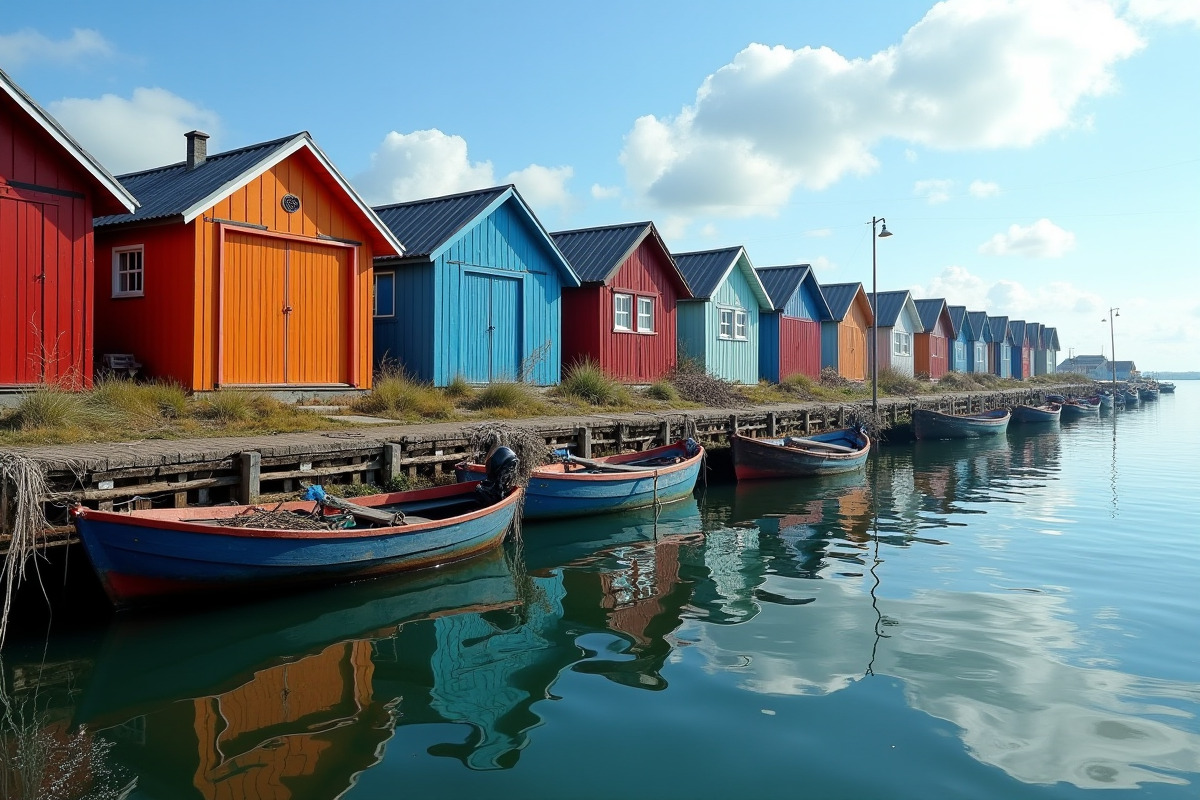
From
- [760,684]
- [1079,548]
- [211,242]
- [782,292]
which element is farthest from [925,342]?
[760,684]

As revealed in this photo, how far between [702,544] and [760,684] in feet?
20.1

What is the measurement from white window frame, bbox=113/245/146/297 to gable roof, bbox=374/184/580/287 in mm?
4880

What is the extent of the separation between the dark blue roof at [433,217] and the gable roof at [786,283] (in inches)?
573

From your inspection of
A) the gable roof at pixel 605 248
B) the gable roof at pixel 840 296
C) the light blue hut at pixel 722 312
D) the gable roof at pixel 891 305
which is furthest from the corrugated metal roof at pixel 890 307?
the gable roof at pixel 605 248

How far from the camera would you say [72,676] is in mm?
7344

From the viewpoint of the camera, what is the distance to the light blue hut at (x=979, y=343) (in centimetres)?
6103

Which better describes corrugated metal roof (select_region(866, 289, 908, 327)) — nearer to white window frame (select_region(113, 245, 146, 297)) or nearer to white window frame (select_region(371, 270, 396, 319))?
white window frame (select_region(371, 270, 396, 319))

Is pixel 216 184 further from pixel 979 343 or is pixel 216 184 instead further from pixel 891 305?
pixel 979 343

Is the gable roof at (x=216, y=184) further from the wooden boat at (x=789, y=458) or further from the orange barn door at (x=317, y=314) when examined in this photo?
the wooden boat at (x=789, y=458)

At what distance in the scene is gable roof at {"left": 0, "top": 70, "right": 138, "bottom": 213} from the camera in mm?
12531

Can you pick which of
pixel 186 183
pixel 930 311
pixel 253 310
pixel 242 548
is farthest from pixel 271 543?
pixel 930 311

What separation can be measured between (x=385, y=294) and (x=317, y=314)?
133 inches

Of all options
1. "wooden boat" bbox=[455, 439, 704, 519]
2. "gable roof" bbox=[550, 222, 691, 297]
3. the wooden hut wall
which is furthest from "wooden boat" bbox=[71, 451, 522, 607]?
"gable roof" bbox=[550, 222, 691, 297]

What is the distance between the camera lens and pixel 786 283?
35250mm
